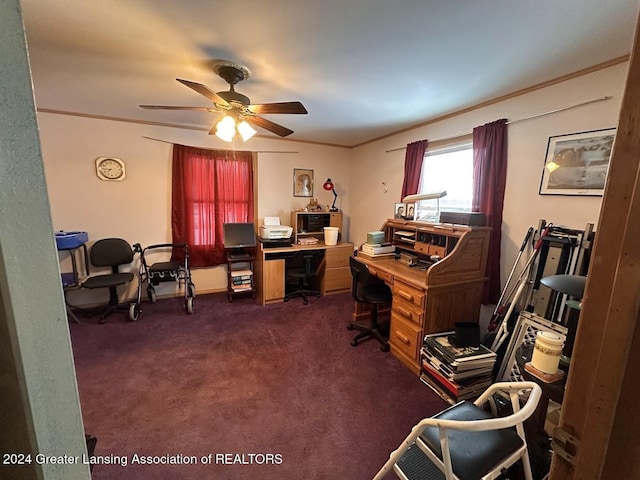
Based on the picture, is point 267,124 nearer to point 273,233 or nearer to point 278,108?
point 278,108

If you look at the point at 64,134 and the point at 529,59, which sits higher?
the point at 529,59

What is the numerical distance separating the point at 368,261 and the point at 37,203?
2.70 meters

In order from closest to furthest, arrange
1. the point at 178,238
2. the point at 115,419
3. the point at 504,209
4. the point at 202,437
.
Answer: the point at 202,437 < the point at 115,419 < the point at 504,209 < the point at 178,238

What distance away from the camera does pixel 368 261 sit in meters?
3.01

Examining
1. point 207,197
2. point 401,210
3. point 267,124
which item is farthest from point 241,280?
point 401,210

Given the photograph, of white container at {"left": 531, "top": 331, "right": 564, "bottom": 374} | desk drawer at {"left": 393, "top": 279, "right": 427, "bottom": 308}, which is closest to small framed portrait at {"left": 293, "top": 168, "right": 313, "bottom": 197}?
desk drawer at {"left": 393, "top": 279, "right": 427, "bottom": 308}

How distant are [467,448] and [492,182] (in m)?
2.17

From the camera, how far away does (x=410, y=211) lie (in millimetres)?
3117

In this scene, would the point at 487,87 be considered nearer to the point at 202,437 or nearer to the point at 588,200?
the point at 588,200

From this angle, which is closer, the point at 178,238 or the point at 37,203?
the point at 37,203

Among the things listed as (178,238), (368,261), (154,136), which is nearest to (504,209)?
(368,261)

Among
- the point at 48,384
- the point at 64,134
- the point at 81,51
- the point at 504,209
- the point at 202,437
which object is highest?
the point at 81,51

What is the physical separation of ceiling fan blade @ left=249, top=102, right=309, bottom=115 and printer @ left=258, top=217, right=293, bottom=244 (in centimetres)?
197

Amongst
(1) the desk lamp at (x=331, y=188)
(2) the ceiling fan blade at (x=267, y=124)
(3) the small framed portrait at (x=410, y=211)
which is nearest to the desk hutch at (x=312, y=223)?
(1) the desk lamp at (x=331, y=188)
